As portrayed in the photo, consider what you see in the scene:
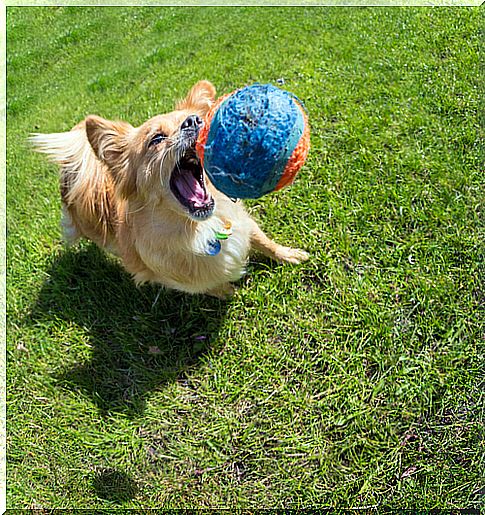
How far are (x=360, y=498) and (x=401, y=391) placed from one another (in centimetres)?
71

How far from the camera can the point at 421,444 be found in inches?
117

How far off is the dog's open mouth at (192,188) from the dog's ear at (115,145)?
387mm

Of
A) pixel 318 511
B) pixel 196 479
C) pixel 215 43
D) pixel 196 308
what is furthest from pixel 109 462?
pixel 215 43

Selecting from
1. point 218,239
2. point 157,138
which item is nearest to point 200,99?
point 157,138

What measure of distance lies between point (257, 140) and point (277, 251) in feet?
5.70

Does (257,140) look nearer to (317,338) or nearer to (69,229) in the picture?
(317,338)

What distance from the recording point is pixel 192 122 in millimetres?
2676

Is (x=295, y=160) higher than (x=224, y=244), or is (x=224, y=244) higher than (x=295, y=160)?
(x=295, y=160)

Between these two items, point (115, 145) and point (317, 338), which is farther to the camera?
point (317, 338)

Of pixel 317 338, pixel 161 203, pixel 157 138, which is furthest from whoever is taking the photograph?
pixel 317 338

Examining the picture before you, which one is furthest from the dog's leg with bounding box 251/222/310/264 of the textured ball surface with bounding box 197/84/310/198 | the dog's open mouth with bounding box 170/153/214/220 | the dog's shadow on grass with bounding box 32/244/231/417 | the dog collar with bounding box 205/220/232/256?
the textured ball surface with bounding box 197/84/310/198

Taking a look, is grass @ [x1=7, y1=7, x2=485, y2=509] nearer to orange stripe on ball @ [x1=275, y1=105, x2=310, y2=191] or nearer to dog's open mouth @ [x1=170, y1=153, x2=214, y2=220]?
dog's open mouth @ [x1=170, y1=153, x2=214, y2=220]

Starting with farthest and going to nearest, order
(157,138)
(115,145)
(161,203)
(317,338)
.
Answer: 1. (317,338)
2. (115,145)
3. (161,203)
4. (157,138)

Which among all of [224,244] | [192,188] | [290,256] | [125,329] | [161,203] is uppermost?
[192,188]
